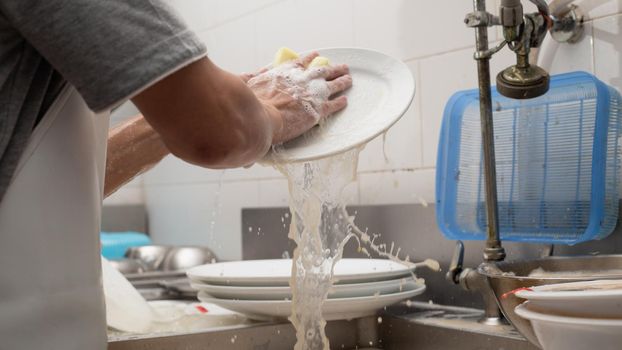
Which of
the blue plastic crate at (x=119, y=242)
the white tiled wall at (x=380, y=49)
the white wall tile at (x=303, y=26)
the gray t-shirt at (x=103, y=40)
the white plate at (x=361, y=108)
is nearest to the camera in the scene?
the gray t-shirt at (x=103, y=40)

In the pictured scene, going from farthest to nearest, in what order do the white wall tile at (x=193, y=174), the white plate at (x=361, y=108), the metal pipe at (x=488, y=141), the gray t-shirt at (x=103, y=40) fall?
the white wall tile at (x=193, y=174), the metal pipe at (x=488, y=141), the white plate at (x=361, y=108), the gray t-shirt at (x=103, y=40)

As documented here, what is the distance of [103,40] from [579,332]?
0.41 metres

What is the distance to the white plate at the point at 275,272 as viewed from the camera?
1.09m

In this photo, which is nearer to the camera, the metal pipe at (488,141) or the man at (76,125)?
the man at (76,125)

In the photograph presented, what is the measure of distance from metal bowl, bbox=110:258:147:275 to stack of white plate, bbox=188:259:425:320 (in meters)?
0.63

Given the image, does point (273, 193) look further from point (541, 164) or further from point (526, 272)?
point (526, 272)

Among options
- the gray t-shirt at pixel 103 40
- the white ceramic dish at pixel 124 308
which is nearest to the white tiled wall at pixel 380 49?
the white ceramic dish at pixel 124 308

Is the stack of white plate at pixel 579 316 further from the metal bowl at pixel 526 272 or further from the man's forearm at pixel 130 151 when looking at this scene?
the man's forearm at pixel 130 151

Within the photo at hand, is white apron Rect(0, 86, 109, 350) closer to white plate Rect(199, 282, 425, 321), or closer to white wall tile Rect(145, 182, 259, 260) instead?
white plate Rect(199, 282, 425, 321)

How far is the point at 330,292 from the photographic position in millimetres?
1070

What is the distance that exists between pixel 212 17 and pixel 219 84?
1.38 meters

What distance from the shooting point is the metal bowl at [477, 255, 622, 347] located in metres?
0.79

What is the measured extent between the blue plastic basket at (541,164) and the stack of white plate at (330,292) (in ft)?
0.36

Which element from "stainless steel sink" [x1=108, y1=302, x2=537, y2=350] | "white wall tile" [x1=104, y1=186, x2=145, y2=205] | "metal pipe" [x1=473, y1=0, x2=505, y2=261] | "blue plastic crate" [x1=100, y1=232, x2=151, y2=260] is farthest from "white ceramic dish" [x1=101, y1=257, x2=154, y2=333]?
"white wall tile" [x1=104, y1=186, x2=145, y2=205]
